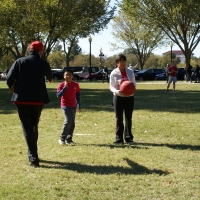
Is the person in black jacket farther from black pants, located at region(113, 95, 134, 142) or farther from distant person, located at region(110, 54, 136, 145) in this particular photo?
black pants, located at region(113, 95, 134, 142)

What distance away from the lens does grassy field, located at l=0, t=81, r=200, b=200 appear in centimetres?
532

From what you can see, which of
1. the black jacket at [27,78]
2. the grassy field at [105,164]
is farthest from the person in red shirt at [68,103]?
the black jacket at [27,78]

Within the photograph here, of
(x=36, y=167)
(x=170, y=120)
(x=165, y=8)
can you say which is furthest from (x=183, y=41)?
(x=36, y=167)

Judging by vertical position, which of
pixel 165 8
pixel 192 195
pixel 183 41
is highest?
pixel 165 8

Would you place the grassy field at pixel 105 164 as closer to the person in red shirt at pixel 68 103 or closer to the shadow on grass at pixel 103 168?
the shadow on grass at pixel 103 168

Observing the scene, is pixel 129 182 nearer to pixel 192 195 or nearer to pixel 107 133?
pixel 192 195

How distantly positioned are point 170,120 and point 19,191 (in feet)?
23.2

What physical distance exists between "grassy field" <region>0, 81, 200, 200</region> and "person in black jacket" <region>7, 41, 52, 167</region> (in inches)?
21.5

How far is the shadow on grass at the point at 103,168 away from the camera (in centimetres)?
628

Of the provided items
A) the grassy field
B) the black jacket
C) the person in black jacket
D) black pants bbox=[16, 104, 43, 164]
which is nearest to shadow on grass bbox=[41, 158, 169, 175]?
the grassy field

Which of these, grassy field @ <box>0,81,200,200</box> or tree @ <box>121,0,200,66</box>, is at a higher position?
tree @ <box>121,0,200,66</box>

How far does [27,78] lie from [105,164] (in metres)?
1.83

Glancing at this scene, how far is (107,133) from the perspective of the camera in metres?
9.88

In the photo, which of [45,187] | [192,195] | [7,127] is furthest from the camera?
[7,127]
